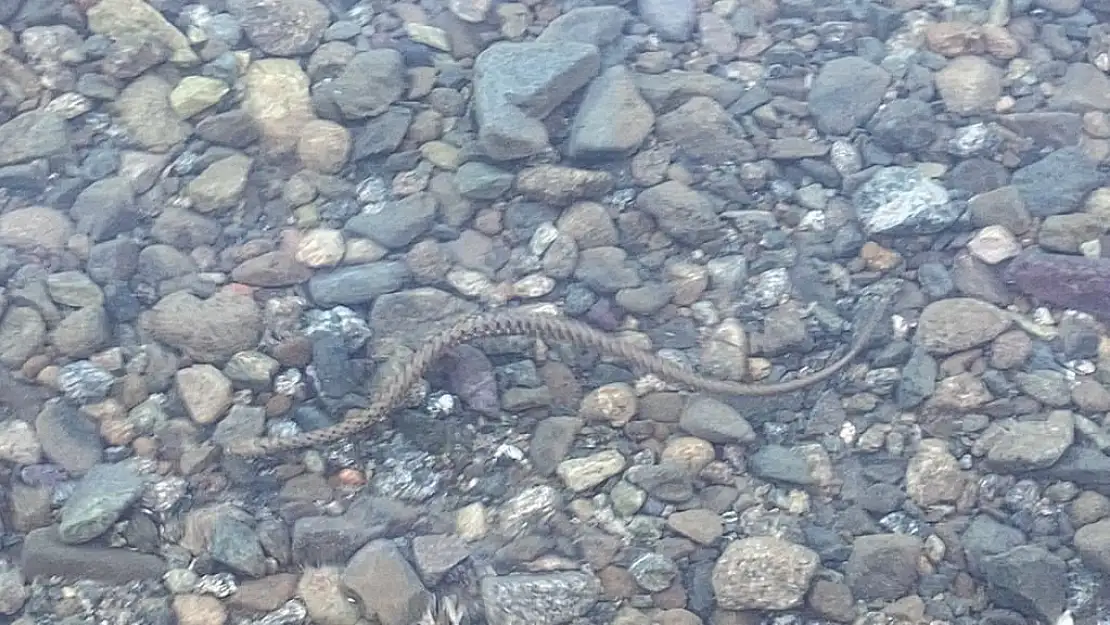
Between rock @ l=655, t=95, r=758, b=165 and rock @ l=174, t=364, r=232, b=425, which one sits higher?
rock @ l=655, t=95, r=758, b=165

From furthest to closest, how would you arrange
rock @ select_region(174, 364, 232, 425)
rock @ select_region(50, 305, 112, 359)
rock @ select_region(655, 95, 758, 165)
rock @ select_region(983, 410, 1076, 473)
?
rock @ select_region(655, 95, 758, 165) < rock @ select_region(50, 305, 112, 359) < rock @ select_region(174, 364, 232, 425) < rock @ select_region(983, 410, 1076, 473)

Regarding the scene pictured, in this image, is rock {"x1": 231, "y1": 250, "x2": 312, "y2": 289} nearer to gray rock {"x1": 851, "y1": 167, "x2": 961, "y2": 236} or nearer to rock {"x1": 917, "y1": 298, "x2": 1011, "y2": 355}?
gray rock {"x1": 851, "y1": 167, "x2": 961, "y2": 236}

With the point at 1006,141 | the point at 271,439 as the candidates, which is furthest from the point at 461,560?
the point at 1006,141

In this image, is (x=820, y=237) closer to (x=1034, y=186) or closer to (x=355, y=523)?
(x=1034, y=186)

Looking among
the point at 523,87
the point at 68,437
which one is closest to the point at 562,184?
the point at 523,87

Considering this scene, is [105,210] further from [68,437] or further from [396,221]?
[396,221]

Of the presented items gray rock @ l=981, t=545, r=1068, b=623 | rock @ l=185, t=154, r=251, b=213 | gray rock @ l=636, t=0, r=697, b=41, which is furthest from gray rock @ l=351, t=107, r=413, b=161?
gray rock @ l=981, t=545, r=1068, b=623

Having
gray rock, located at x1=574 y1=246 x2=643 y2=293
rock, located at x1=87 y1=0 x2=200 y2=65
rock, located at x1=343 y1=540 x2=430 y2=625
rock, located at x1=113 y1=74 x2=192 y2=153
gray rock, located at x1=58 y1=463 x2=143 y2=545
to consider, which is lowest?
rock, located at x1=343 y1=540 x2=430 y2=625

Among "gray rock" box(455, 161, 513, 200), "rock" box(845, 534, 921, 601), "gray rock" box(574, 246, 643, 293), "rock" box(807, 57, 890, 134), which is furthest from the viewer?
"rock" box(807, 57, 890, 134)
